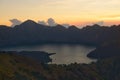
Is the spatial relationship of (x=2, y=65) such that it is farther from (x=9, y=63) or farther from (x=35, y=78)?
(x=35, y=78)

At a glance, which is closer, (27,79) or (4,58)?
(27,79)

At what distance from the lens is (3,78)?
507 feet

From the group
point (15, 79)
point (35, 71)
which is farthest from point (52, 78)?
point (15, 79)

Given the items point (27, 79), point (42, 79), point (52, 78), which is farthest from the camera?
point (52, 78)

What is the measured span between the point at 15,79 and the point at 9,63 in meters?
35.8

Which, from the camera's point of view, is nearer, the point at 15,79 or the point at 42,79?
the point at 15,79

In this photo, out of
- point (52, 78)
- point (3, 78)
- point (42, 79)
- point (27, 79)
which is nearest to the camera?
point (3, 78)

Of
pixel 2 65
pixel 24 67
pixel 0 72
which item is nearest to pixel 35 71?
pixel 24 67

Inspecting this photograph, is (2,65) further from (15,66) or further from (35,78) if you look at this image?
(35,78)

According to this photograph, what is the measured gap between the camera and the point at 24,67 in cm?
19250

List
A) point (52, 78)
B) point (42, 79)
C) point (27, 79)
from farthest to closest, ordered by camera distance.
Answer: point (52, 78), point (42, 79), point (27, 79)

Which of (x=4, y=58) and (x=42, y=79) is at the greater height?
(x=4, y=58)

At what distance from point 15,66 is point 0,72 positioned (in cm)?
2779

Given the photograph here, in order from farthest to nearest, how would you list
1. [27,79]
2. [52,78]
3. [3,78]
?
[52,78], [27,79], [3,78]
